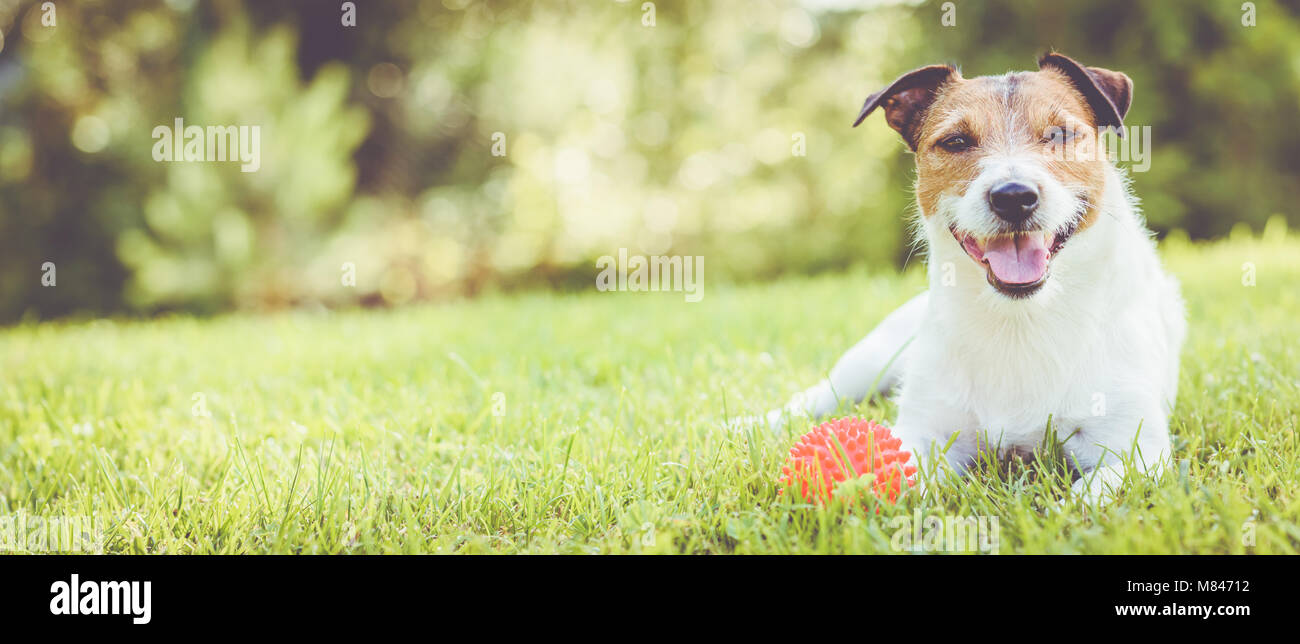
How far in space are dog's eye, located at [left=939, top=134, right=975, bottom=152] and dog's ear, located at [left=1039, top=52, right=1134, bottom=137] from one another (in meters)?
0.43

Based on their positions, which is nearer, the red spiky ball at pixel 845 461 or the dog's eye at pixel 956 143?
the red spiky ball at pixel 845 461

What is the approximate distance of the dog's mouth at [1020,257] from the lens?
7.88 feet

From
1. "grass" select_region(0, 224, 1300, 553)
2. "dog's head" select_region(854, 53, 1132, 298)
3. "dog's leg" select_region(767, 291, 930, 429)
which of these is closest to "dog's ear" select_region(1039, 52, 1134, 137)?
"dog's head" select_region(854, 53, 1132, 298)

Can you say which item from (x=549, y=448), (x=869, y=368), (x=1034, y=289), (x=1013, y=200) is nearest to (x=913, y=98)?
(x=1013, y=200)

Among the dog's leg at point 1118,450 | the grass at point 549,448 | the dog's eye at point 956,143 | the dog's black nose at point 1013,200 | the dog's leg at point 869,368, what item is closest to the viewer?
the grass at point 549,448

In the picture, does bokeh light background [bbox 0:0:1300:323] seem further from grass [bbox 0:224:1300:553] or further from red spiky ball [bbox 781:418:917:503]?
red spiky ball [bbox 781:418:917:503]

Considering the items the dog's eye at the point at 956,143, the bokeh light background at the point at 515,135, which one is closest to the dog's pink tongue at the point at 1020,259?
the dog's eye at the point at 956,143

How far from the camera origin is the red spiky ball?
7.17 ft

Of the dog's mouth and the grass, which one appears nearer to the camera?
the grass

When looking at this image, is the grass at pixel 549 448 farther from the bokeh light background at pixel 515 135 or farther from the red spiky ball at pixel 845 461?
the bokeh light background at pixel 515 135

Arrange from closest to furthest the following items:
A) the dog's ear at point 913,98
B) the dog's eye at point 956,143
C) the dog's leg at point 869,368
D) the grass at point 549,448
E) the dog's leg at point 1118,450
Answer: the grass at point 549,448, the dog's leg at point 1118,450, the dog's eye at point 956,143, the dog's ear at point 913,98, the dog's leg at point 869,368

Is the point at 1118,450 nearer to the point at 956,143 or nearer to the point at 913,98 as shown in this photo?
the point at 956,143

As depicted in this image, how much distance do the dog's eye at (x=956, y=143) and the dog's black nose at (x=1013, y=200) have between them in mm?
317
